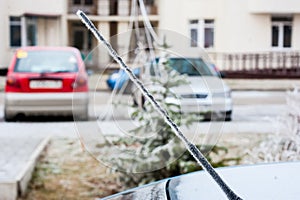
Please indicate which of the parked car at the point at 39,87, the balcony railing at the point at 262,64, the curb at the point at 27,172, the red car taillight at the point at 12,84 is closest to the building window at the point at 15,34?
the balcony railing at the point at 262,64

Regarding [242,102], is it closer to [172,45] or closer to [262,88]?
[262,88]

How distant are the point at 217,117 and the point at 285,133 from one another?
0.91 metres

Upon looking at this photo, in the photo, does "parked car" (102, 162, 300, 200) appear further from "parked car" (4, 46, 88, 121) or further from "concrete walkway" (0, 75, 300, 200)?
"parked car" (4, 46, 88, 121)

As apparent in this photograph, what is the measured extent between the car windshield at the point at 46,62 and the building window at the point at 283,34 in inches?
515

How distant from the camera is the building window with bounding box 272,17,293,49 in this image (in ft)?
74.6

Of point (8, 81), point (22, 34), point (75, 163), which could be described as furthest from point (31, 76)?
point (22, 34)

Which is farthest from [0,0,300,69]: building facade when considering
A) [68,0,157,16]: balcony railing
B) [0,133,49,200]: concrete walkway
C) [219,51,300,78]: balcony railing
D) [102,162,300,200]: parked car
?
[102,162,300,200]: parked car

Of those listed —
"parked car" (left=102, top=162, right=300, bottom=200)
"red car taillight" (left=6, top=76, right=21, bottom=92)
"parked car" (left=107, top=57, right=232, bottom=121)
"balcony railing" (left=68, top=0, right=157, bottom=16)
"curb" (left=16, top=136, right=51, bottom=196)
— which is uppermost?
"balcony railing" (left=68, top=0, right=157, bottom=16)

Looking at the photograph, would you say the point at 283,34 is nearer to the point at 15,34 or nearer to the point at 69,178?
the point at 15,34

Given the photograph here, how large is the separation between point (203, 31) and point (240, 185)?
22.1m

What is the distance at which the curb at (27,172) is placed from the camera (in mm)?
5211

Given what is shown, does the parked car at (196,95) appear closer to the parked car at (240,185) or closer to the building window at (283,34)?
the parked car at (240,185)

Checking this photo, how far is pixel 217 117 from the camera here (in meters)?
6.01

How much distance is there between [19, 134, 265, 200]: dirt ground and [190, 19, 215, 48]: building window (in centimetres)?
1664
